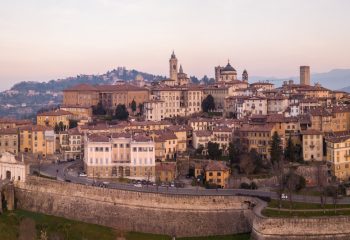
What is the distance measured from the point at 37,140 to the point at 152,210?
71.5ft

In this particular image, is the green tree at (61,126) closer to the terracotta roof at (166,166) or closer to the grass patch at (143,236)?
the terracotta roof at (166,166)

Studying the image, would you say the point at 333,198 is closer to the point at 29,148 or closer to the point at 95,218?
the point at 95,218

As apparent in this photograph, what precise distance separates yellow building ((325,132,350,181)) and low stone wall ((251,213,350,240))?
42.3 ft

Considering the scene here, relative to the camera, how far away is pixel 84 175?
51.4 metres

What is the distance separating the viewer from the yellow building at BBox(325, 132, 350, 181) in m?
49.0

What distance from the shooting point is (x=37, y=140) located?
6022 cm

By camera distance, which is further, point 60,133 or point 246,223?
point 60,133

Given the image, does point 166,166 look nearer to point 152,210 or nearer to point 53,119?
point 152,210

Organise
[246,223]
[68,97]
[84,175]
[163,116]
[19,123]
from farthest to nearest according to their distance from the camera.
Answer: [68,97] < [163,116] < [19,123] < [84,175] < [246,223]

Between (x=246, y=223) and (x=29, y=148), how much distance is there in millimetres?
27732

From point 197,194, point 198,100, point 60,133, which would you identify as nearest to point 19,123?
point 60,133

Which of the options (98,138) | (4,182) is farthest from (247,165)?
(4,182)

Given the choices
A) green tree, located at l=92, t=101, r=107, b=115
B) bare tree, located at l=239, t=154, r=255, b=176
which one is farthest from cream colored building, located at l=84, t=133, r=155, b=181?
green tree, located at l=92, t=101, r=107, b=115

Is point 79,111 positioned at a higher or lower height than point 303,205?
higher
